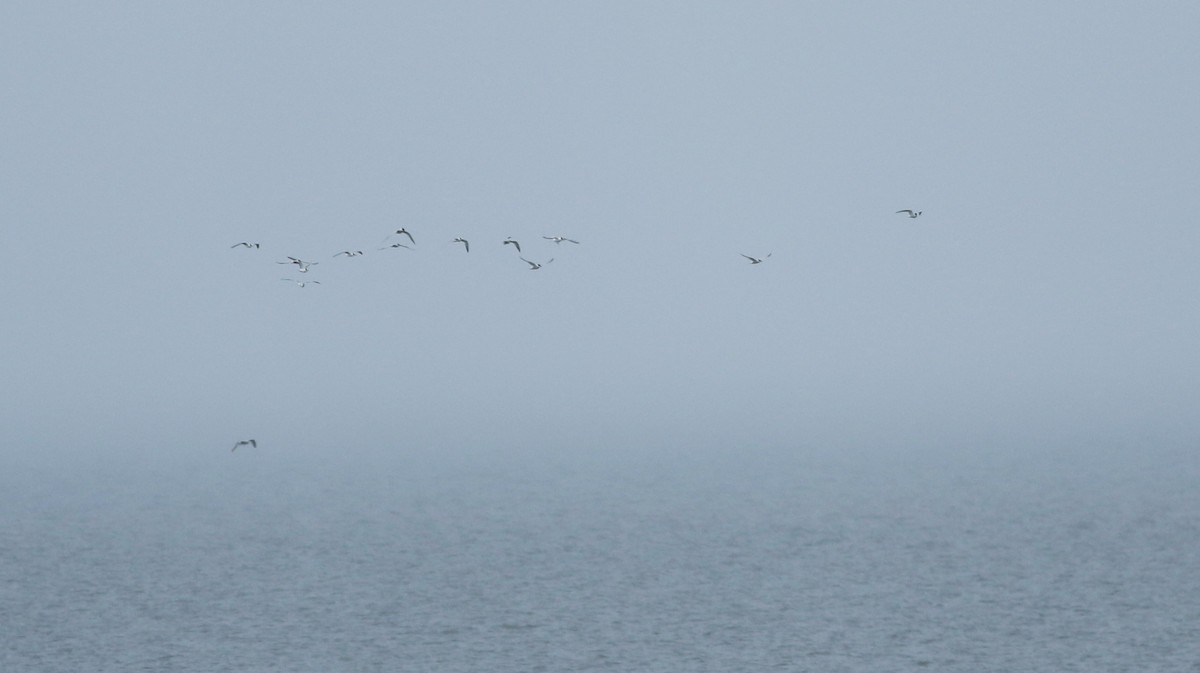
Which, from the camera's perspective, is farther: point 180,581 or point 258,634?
point 180,581

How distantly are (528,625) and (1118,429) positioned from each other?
123339 millimetres

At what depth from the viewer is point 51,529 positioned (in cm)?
10775

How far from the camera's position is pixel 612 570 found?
91812 millimetres

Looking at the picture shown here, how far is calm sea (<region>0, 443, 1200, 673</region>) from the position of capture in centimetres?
7231

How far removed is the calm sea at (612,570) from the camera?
72312 millimetres

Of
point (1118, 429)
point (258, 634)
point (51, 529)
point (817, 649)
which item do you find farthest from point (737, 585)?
point (1118, 429)

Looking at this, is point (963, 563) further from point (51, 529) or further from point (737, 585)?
point (51, 529)

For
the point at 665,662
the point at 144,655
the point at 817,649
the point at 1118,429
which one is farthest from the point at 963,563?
the point at 1118,429

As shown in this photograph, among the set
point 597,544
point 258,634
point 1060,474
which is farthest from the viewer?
point 1060,474

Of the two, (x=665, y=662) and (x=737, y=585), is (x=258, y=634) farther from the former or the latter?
(x=737, y=585)

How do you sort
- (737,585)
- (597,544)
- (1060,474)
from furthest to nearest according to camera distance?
(1060,474)
(597,544)
(737,585)

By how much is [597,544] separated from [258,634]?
30914 millimetres

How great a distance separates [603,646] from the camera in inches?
2872

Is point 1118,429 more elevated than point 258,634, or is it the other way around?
point 1118,429
